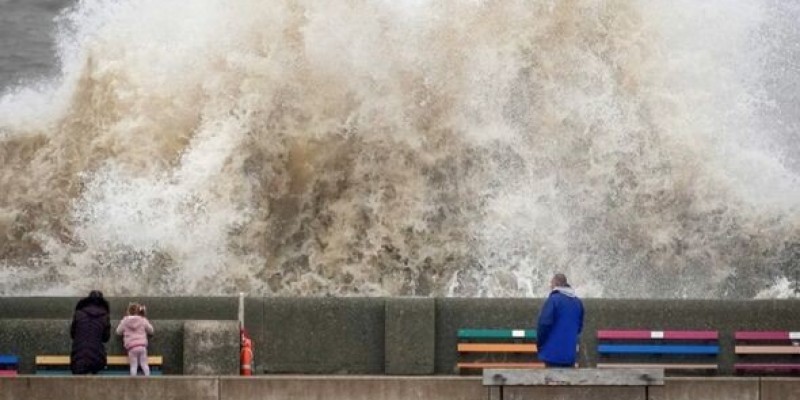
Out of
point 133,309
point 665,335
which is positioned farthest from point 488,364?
point 133,309

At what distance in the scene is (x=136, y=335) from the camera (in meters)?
15.3

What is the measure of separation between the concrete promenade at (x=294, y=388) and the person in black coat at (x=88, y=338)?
1191mm

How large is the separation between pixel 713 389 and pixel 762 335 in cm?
292

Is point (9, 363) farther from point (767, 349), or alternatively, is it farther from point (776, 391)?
point (767, 349)

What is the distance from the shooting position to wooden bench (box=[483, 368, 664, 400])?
12344mm

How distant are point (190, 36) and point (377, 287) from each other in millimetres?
4949

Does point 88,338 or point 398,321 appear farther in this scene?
point 398,321

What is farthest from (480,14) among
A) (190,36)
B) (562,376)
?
(562,376)

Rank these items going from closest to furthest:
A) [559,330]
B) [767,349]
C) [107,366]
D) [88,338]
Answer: [559,330] → [88,338] → [107,366] → [767,349]

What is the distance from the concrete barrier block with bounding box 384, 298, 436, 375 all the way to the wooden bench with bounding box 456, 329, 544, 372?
29 centimetres

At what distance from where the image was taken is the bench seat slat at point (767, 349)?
16.5 metres

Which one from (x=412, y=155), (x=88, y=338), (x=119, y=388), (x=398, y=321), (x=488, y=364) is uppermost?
(x=412, y=155)

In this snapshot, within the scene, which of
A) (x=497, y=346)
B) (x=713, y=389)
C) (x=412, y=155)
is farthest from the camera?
(x=412, y=155)

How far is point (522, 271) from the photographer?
67.5ft
